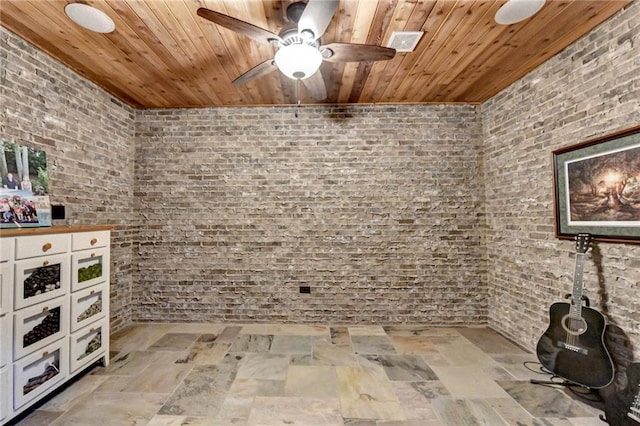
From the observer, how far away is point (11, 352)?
1.73 m

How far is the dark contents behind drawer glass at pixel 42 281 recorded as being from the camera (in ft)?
6.08

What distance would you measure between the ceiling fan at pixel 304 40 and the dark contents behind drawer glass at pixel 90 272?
2075mm

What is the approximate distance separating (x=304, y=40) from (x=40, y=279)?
7.67 feet

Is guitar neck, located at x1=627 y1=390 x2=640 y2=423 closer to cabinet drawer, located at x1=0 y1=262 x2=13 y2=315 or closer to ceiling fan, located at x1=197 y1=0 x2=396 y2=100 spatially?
ceiling fan, located at x1=197 y1=0 x2=396 y2=100

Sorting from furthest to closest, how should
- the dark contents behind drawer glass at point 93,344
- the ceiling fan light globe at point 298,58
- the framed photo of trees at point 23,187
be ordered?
the dark contents behind drawer glass at point 93,344, the framed photo of trees at point 23,187, the ceiling fan light globe at point 298,58

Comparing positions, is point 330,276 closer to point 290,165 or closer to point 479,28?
point 290,165

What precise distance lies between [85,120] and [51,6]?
4.11 feet

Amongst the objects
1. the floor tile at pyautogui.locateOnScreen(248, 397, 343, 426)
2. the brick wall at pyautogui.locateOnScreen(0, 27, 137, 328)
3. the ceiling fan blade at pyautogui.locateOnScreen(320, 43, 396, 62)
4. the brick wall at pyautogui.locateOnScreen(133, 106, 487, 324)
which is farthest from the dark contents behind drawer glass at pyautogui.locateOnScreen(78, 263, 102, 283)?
the ceiling fan blade at pyautogui.locateOnScreen(320, 43, 396, 62)

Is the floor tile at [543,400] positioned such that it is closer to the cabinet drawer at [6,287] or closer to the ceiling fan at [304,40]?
the ceiling fan at [304,40]

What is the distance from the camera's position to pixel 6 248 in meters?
1.70

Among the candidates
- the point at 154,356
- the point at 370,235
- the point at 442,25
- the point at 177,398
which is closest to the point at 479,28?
the point at 442,25

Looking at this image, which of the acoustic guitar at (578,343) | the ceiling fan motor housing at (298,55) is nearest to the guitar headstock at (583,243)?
the acoustic guitar at (578,343)

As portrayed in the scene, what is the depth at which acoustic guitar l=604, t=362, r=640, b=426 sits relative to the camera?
159 cm

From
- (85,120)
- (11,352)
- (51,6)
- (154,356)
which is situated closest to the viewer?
(11,352)
